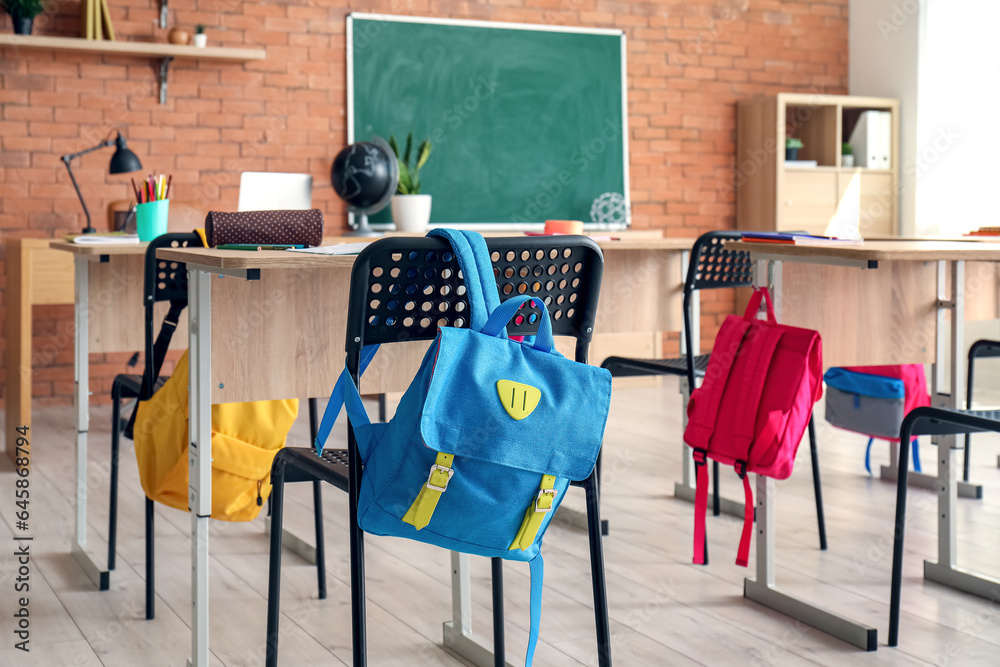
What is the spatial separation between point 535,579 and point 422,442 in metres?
0.30

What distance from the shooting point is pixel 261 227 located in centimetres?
200

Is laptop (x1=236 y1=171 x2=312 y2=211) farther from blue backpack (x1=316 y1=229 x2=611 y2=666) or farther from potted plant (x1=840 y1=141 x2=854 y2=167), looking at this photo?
potted plant (x1=840 y1=141 x2=854 y2=167)

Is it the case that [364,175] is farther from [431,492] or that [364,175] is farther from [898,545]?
[431,492]

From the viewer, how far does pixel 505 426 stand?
4.40 feet

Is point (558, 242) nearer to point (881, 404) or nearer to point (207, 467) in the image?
point (207, 467)

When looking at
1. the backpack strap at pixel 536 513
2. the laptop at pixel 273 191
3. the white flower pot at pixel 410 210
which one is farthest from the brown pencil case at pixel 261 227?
the white flower pot at pixel 410 210

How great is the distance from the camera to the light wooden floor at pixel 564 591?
6.70ft

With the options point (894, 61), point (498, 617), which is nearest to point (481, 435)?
point (498, 617)

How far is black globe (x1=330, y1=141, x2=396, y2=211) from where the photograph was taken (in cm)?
399

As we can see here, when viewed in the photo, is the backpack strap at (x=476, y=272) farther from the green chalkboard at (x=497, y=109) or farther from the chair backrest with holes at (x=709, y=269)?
the green chalkboard at (x=497, y=109)

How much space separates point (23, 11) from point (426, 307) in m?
4.01

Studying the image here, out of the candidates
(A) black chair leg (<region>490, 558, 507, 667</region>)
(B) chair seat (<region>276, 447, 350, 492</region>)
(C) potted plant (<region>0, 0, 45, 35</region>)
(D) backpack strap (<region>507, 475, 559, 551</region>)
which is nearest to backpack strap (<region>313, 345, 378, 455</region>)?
(B) chair seat (<region>276, 447, 350, 492</region>)

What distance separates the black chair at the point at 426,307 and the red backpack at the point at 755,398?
0.69 meters

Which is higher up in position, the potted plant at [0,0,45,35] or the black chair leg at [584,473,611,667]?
the potted plant at [0,0,45,35]
